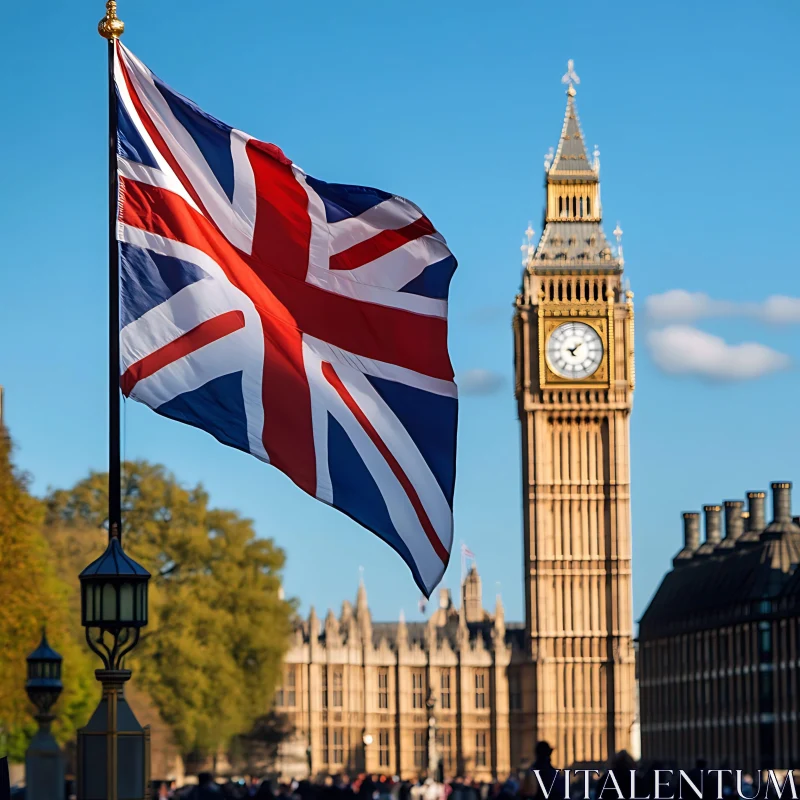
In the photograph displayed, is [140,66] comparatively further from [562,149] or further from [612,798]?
[562,149]

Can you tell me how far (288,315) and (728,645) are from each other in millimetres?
75550

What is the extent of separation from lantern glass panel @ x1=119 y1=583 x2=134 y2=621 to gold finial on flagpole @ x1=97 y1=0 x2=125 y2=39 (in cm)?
272

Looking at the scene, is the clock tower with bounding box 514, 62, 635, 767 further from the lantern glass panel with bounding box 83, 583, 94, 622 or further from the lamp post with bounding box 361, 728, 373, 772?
the lantern glass panel with bounding box 83, 583, 94, 622

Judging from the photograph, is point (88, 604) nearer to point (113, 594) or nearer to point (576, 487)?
point (113, 594)

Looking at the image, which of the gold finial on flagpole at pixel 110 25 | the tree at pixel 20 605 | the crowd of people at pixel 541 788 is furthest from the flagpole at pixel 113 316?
the tree at pixel 20 605

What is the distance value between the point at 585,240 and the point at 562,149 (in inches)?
197

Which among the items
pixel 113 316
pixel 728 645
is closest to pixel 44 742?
pixel 113 316

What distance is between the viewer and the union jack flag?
11648mm

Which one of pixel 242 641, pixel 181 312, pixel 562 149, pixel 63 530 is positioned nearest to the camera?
pixel 181 312

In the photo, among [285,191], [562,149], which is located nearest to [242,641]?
[562,149]

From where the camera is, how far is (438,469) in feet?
41.8

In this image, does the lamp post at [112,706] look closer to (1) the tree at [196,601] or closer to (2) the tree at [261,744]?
(1) the tree at [196,601]

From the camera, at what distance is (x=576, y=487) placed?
3472 inches

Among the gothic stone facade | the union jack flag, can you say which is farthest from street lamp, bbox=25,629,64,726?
the gothic stone facade
